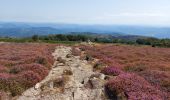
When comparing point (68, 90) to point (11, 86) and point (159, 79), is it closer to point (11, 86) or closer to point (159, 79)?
point (11, 86)

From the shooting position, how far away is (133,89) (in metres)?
17.4

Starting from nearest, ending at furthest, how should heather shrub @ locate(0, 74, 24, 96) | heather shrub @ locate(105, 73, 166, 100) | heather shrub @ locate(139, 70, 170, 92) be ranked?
1. heather shrub @ locate(105, 73, 166, 100)
2. heather shrub @ locate(0, 74, 24, 96)
3. heather shrub @ locate(139, 70, 170, 92)

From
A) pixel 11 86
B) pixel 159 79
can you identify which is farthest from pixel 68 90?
pixel 159 79

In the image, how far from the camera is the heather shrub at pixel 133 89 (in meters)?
16.3

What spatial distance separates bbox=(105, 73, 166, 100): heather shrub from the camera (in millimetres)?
16319

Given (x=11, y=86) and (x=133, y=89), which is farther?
(x=11, y=86)

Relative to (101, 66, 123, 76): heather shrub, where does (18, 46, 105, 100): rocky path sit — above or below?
below

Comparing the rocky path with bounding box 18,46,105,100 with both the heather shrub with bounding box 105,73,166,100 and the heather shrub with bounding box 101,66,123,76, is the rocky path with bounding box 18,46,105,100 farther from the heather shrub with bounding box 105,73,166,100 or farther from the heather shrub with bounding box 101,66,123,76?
the heather shrub with bounding box 101,66,123,76

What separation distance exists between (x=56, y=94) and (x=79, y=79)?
15.6ft

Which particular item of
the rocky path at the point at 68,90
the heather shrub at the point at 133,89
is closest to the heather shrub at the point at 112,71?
the rocky path at the point at 68,90

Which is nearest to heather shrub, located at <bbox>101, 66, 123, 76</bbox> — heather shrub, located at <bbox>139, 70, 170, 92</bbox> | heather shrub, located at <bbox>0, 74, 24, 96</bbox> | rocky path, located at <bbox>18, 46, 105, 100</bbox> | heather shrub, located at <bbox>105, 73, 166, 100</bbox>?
heather shrub, located at <bbox>139, 70, 170, 92</bbox>

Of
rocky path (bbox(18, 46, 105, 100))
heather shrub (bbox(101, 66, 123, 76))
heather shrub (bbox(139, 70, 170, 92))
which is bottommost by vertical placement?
rocky path (bbox(18, 46, 105, 100))

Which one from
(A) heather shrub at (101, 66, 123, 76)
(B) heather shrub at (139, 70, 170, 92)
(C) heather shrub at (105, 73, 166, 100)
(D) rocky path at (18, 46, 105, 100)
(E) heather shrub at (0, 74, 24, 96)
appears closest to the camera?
(C) heather shrub at (105, 73, 166, 100)

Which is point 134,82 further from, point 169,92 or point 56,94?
point 56,94
